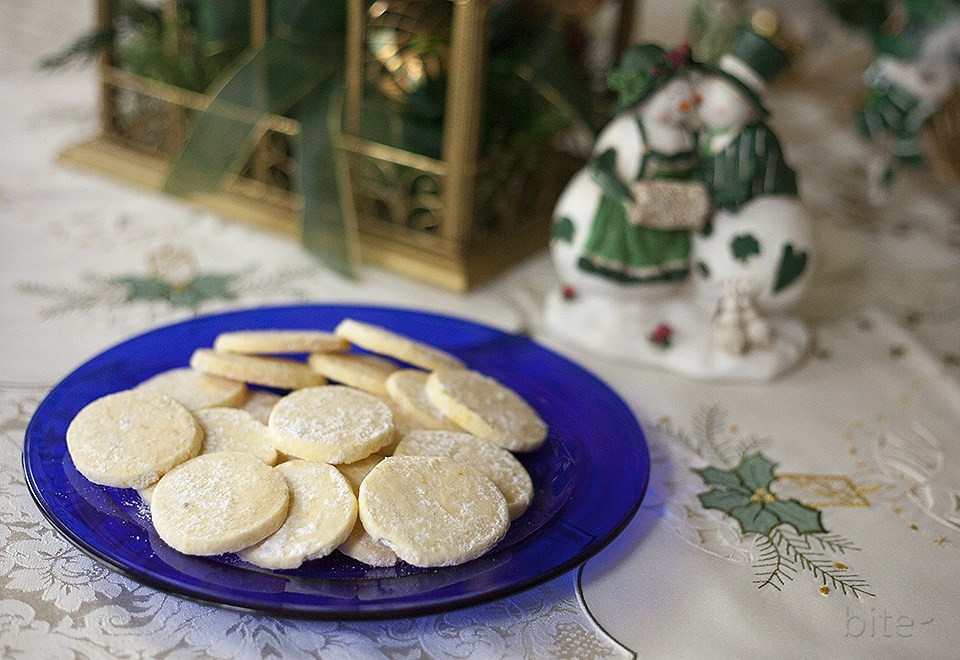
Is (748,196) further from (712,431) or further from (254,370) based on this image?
(254,370)

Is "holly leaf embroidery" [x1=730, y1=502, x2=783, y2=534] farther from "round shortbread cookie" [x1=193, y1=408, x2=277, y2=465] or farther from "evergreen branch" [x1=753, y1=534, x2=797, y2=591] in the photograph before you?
"round shortbread cookie" [x1=193, y1=408, x2=277, y2=465]

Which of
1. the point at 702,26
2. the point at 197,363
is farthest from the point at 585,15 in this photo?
the point at 197,363

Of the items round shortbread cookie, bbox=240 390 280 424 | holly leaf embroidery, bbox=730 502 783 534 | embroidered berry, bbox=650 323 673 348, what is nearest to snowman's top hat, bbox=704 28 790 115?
embroidered berry, bbox=650 323 673 348

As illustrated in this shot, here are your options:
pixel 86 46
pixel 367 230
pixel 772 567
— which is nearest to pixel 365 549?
pixel 772 567

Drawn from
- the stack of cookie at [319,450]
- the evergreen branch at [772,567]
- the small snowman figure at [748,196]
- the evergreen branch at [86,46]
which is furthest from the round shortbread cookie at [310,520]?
the evergreen branch at [86,46]

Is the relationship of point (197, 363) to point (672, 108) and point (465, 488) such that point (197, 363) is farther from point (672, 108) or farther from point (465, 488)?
point (672, 108)
